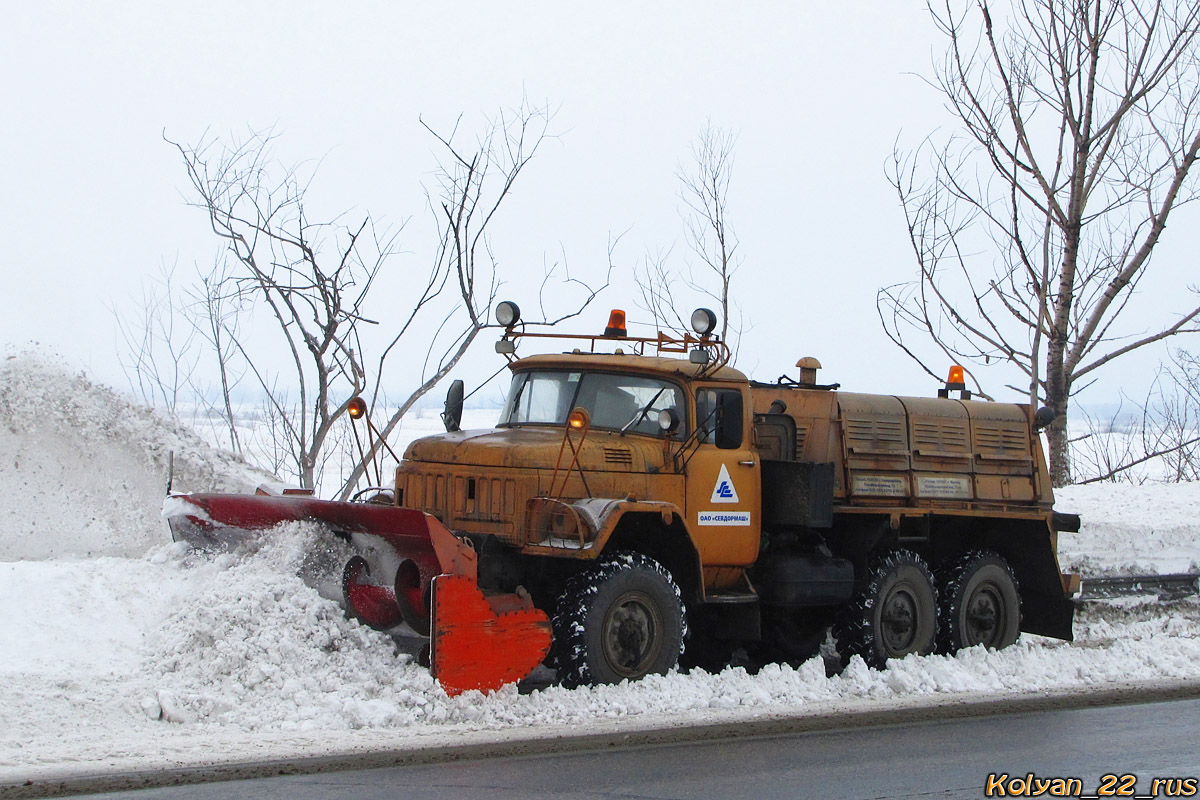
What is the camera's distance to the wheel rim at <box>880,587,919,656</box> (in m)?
11.4

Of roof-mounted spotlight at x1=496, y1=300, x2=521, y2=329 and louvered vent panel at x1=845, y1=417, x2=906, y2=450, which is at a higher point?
roof-mounted spotlight at x1=496, y1=300, x2=521, y2=329

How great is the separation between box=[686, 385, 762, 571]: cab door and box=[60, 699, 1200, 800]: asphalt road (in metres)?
2.23

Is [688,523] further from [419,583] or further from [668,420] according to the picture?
[419,583]

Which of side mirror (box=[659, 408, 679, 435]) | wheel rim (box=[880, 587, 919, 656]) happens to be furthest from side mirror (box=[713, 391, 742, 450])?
wheel rim (box=[880, 587, 919, 656])

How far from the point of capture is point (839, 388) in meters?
11.5

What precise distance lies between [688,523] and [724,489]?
50 centimetres

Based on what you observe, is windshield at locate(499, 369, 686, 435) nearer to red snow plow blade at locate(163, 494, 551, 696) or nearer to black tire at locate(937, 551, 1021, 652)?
red snow plow blade at locate(163, 494, 551, 696)

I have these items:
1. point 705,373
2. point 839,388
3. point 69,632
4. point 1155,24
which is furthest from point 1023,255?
point 69,632

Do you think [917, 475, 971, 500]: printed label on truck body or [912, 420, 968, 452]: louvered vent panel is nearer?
[917, 475, 971, 500]: printed label on truck body

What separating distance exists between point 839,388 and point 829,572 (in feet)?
5.68

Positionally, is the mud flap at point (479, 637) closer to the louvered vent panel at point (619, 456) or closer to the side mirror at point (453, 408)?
the louvered vent panel at point (619, 456)

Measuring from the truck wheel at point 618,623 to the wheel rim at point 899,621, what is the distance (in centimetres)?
266

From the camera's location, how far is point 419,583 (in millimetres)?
8867

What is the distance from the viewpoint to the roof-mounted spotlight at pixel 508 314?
414 inches
